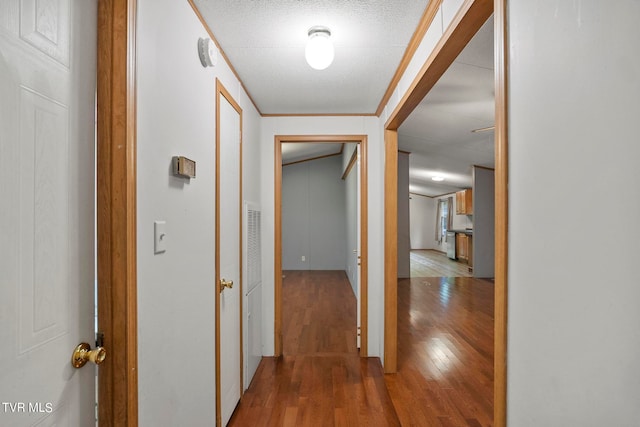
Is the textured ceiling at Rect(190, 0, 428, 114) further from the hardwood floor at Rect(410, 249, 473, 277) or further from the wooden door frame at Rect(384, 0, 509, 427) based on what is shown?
the hardwood floor at Rect(410, 249, 473, 277)

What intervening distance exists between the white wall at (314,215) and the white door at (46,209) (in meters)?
7.39

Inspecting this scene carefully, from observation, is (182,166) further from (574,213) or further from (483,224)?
(483,224)

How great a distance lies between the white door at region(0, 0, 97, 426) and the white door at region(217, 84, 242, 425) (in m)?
1.01

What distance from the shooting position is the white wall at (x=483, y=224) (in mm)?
7117

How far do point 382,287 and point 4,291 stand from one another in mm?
2667

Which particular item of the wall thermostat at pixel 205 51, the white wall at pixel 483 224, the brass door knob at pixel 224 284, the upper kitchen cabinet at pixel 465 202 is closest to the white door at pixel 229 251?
the brass door knob at pixel 224 284

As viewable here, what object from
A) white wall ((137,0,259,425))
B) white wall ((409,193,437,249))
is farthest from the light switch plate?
white wall ((409,193,437,249))

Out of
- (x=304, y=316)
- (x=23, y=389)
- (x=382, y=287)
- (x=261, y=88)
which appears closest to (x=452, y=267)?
(x=304, y=316)

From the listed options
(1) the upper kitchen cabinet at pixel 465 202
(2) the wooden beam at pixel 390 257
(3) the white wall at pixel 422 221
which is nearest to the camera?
(2) the wooden beam at pixel 390 257

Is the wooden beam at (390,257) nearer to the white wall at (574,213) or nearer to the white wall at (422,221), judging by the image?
the white wall at (574,213)

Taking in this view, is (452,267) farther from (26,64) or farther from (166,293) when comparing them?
(26,64)

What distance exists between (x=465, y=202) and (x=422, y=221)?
4.88 meters

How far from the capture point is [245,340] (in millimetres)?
2568

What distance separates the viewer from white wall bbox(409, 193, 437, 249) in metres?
14.0
